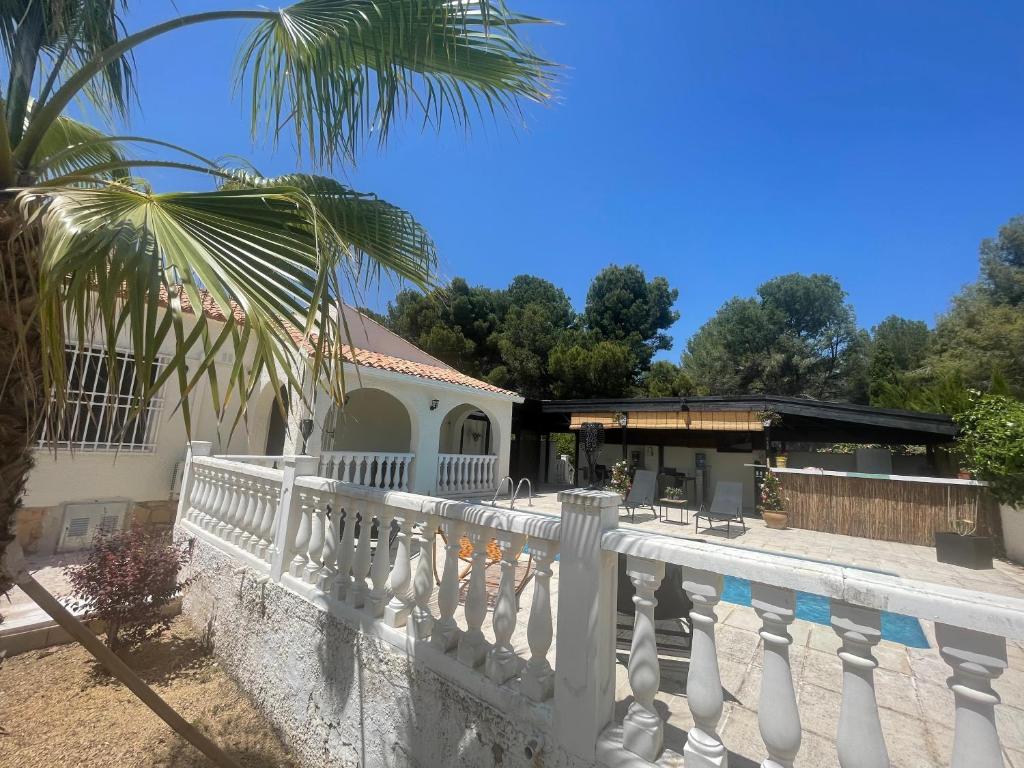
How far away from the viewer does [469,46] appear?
9.05ft

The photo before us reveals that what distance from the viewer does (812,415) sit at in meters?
11.1

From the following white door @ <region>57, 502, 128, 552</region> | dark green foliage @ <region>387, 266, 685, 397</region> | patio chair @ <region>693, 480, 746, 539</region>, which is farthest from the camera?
dark green foliage @ <region>387, 266, 685, 397</region>

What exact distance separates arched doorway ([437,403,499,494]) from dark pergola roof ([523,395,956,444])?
100 inches

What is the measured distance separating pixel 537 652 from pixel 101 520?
9.01 m

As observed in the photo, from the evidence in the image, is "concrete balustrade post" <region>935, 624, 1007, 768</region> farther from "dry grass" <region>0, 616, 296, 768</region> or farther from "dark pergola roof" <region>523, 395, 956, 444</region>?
"dark pergola roof" <region>523, 395, 956, 444</region>

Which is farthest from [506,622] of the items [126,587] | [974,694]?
[126,587]

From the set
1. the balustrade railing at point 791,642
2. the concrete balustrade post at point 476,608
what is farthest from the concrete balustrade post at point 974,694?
the concrete balustrade post at point 476,608

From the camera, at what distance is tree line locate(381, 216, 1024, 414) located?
22.0 metres

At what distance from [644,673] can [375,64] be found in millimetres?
3565

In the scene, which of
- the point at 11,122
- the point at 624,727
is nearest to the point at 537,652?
the point at 624,727

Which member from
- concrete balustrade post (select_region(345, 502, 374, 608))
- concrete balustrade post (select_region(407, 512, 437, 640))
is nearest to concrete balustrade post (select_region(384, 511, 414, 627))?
concrete balustrade post (select_region(407, 512, 437, 640))

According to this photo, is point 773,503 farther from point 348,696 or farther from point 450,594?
point 348,696

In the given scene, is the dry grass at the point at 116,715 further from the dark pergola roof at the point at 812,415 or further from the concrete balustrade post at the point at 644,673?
the dark pergola roof at the point at 812,415

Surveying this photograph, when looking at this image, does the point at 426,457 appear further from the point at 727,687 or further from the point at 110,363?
the point at 110,363
